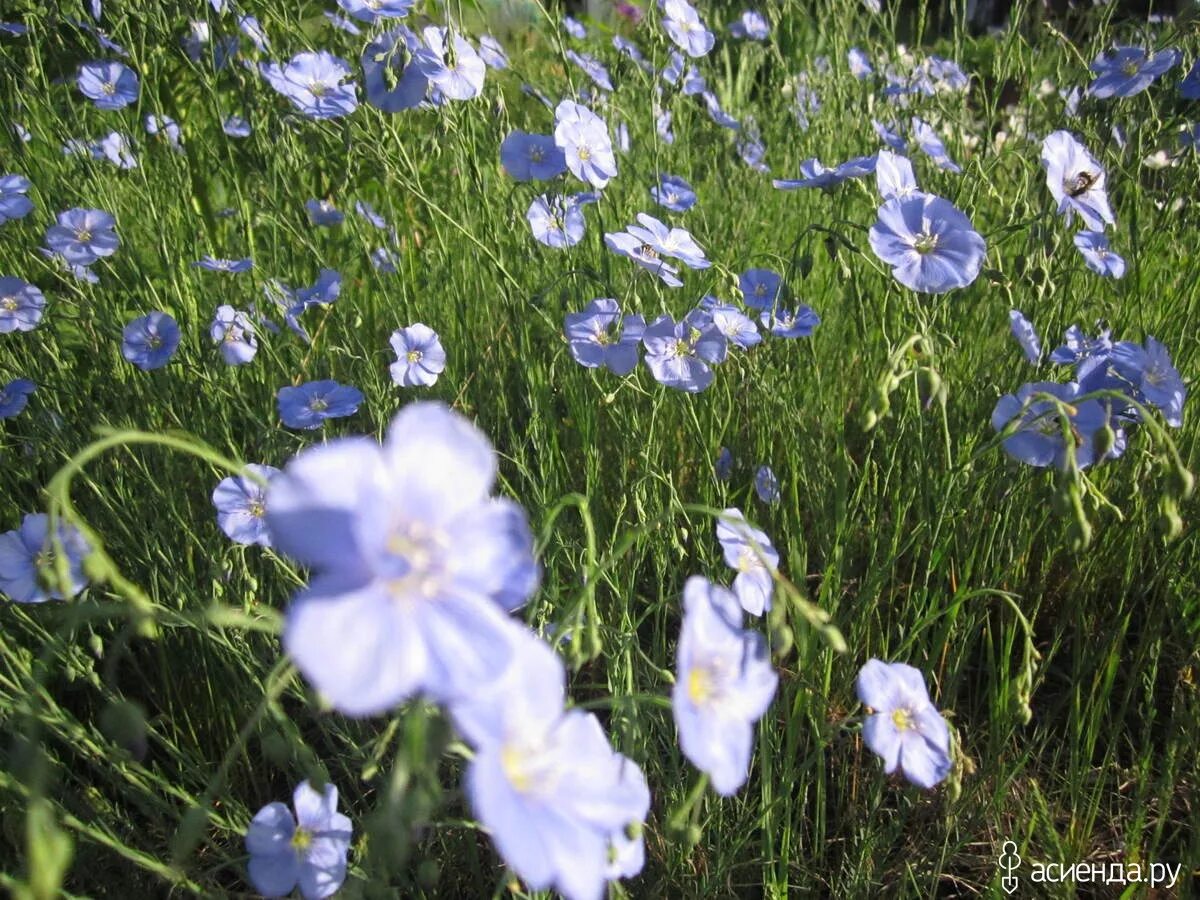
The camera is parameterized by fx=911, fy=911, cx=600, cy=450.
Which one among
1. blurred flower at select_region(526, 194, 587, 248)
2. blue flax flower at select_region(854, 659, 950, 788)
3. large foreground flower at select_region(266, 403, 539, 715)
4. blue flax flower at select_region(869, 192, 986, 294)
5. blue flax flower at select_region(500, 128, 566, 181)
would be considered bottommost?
large foreground flower at select_region(266, 403, 539, 715)

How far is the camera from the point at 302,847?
4.13 ft

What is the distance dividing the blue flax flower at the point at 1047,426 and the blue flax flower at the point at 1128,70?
0.94 m

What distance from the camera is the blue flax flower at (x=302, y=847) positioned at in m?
1.21

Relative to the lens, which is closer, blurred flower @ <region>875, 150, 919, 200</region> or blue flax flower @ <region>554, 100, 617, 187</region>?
blurred flower @ <region>875, 150, 919, 200</region>

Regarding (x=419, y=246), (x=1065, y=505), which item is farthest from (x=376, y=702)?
(x=419, y=246)

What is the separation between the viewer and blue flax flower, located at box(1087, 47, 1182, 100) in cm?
213

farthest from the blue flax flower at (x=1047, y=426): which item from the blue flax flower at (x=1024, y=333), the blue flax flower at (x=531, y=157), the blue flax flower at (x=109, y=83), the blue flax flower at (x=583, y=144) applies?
the blue flax flower at (x=109, y=83)

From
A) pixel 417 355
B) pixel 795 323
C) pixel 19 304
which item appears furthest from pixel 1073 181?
pixel 19 304

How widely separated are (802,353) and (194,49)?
6.34ft

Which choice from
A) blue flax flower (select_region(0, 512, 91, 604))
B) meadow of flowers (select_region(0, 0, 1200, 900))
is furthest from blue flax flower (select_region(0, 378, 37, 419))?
blue flax flower (select_region(0, 512, 91, 604))

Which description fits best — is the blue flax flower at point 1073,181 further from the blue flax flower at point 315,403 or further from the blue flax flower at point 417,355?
the blue flax flower at point 315,403

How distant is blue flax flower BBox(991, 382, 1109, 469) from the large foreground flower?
3.20 feet

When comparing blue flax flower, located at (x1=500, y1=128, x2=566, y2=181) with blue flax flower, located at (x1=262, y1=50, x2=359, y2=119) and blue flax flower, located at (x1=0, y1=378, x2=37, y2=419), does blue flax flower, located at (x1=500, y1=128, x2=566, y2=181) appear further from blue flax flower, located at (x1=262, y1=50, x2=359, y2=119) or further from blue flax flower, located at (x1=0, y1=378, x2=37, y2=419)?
blue flax flower, located at (x1=0, y1=378, x2=37, y2=419)

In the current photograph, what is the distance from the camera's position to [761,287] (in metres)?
2.33
